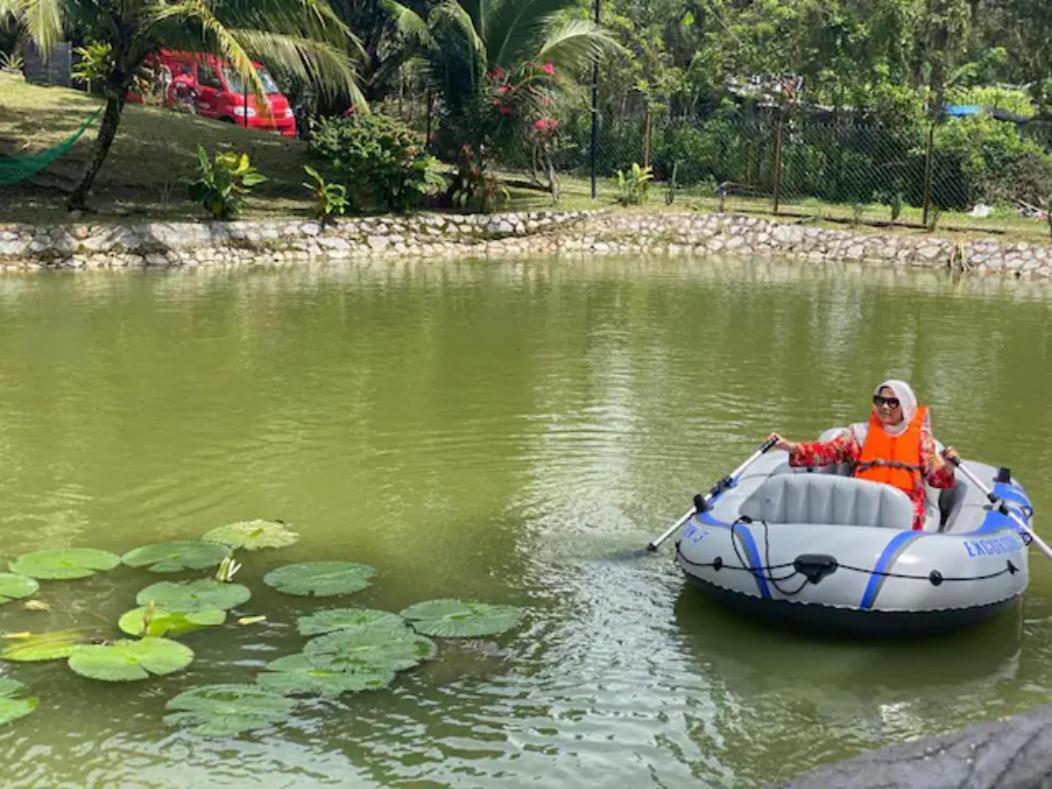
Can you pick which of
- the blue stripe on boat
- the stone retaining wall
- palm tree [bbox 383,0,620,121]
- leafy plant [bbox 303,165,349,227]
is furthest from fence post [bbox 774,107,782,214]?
the blue stripe on boat

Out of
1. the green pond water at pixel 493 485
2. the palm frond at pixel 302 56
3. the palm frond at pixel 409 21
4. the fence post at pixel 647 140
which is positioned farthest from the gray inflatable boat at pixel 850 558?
the fence post at pixel 647 140

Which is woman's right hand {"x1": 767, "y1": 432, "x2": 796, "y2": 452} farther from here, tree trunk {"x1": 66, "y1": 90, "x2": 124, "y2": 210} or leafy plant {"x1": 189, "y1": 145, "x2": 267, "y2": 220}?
tree trunk {"x1": 66, "y1": 90, "x2": 124, "y2": 210}

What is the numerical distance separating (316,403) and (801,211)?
42.4 feet

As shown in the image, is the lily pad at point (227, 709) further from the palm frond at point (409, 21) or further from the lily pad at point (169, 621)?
the palm frond at point (409, 21)

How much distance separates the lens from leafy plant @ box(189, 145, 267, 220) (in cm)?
1794

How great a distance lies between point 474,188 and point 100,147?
5.65 metres

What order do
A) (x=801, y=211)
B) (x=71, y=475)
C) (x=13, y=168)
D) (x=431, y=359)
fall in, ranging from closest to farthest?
(x=71, y=475), (x=431, y=359), (x=13, y=168), (x=801, y=211)

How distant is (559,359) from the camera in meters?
11.4

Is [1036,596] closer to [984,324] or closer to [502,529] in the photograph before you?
[502,529]

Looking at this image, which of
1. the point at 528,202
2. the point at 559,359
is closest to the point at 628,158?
the point at 528,202

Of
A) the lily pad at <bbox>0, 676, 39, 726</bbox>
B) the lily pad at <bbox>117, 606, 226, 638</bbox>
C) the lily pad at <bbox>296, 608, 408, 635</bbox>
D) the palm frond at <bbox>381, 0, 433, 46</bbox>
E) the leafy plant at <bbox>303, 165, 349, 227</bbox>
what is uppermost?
the palm frond at <bbox>381, 0, 433, 46</bbox>

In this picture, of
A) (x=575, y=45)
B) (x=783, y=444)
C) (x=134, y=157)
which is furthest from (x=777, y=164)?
(x=783, y=444)

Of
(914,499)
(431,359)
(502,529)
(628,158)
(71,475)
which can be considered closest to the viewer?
(914,499)

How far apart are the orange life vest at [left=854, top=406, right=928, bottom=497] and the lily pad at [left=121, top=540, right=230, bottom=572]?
10.4 feet
